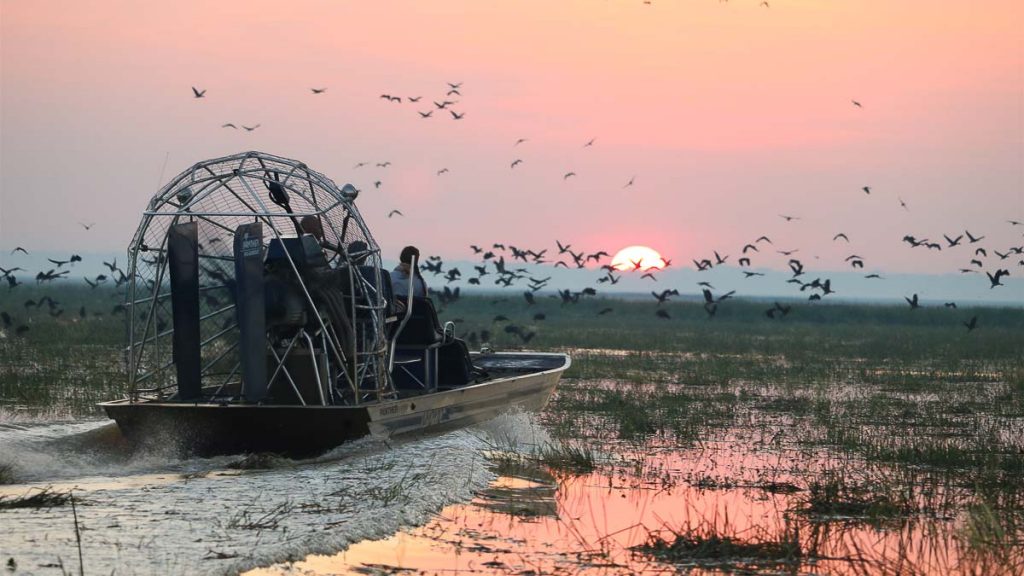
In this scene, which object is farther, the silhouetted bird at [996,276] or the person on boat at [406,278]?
the silhouetted bird at [996,276]

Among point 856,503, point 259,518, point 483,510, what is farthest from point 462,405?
point 259,518

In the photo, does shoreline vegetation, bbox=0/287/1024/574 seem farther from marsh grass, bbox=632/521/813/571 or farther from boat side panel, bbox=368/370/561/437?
boat side panel, bbox=368/370/561/437

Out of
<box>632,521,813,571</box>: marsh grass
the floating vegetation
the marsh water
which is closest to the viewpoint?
the marsh water

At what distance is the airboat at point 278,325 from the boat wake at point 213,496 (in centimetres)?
28

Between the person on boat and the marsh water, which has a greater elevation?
the person on boat

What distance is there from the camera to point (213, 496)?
35.5 ft

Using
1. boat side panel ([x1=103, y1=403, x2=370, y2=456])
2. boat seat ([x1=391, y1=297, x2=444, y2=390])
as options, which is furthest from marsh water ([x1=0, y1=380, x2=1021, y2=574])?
boat seat ([x1=391, y1=297, x2=444, y2=390])

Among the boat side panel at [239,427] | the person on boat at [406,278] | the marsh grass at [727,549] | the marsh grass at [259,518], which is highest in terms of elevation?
the person on boat at [406,278]

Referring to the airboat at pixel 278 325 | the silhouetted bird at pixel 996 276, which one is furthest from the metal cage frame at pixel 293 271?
the silhouetted bird at pixel 996 276

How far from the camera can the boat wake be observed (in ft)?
28.2

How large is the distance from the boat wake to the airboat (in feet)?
0.93

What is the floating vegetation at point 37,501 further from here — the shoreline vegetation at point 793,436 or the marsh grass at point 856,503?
the marsh grass at point 856,503

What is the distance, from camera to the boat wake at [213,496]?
8.61m

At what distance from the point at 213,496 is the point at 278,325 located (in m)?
2.70
